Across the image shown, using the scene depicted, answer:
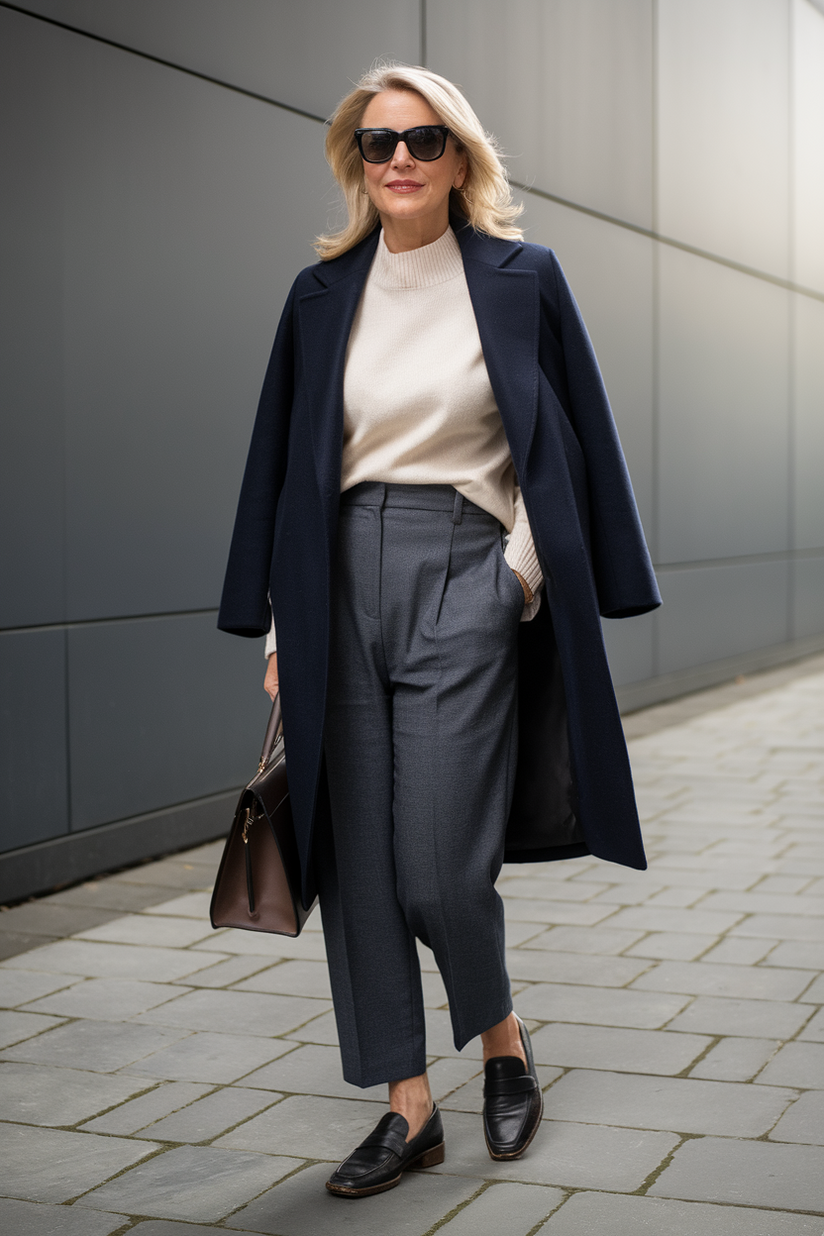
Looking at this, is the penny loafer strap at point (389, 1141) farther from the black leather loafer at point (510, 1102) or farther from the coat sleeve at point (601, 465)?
the coat sleeve at point (601, 465)

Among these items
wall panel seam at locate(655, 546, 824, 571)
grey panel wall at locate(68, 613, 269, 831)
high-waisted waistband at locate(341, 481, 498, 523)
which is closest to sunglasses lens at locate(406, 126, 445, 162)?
high-waisted waistband at locate(341, 481, 498, 523)

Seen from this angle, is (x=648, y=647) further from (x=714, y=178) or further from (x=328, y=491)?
(x=328, y=491)

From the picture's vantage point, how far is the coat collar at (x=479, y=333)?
2.76 meters

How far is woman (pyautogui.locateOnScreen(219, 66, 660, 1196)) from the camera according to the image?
278 cm

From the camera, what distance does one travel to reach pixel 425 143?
9.06 ft

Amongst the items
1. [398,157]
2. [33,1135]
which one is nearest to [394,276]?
[398,157]

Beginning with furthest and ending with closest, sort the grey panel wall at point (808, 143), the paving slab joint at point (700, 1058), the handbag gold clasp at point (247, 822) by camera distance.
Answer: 1. the grey panel wall at point (808, 143)
2. the paving slab joint at point (700, 1058)
3. the handbag gold clasp at point (247, 822)

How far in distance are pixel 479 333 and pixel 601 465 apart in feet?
1.12

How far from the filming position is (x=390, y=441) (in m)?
2.80

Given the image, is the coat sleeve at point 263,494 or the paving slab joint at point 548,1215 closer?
the paving slab joint at point 548,1215

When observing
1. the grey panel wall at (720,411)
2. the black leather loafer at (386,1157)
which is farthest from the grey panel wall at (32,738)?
the grey panel wall at (720,411)

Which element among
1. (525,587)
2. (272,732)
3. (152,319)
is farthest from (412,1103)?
(152,319)

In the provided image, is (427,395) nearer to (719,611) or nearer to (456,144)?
(456,144)

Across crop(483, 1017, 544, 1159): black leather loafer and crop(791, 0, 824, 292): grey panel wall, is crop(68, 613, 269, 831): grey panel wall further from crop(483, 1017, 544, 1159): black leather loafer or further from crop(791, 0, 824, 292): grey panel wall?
crop(791, 0, 824, 292): grey panel wall
